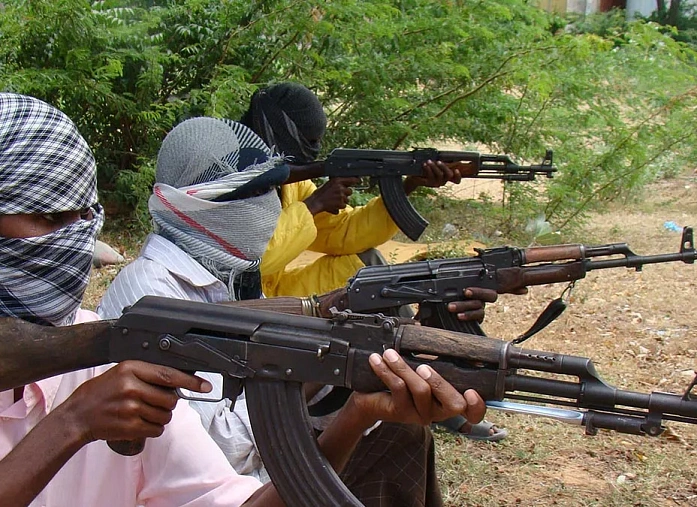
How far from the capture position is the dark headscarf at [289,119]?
4.29 metres

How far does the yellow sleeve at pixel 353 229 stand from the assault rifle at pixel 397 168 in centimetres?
7

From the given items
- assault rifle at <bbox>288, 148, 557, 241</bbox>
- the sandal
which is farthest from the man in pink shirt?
assault rifle at <bbox>288, 148, 557, 241</bbox>

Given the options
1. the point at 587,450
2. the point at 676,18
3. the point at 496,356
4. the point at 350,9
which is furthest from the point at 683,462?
the point at 676,18

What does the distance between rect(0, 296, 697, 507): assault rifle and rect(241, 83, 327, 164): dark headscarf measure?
108 inches

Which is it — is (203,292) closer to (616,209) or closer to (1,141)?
(1,141)

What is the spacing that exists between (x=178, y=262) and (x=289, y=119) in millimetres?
1989

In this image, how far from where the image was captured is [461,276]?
3549 mm

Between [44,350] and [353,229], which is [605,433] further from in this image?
[44,350]

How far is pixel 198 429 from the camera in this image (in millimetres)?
1759

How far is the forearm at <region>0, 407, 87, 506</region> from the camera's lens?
149cm

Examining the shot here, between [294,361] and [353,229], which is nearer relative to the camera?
[294,361]

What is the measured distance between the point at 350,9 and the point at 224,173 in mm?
4264

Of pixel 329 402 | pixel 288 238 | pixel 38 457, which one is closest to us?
pixel 38 457

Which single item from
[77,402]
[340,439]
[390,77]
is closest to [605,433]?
[340,439]
